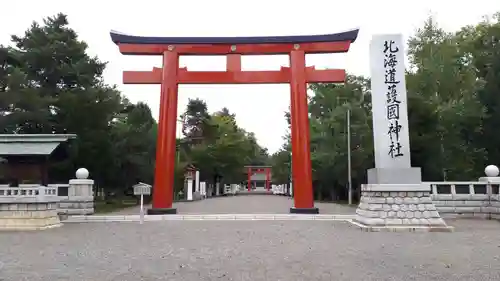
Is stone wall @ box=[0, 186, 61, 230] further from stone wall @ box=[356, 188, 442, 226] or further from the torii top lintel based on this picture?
stone wall @ box=[356, 188, 442, 226]

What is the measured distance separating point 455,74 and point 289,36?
11.4 m

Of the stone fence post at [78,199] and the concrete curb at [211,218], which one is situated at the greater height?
the stone fence post at [78,199]

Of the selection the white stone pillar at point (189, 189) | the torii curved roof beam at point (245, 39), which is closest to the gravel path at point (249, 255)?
the torii curved roof beam at point (245, 39)

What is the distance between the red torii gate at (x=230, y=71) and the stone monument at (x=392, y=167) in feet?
14.7

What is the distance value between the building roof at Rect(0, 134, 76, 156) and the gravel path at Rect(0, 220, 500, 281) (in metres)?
4.60

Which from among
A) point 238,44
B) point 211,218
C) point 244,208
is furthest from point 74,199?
point 238,44

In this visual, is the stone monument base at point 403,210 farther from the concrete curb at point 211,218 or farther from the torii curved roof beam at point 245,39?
the torii curved roof beam at point 245,39

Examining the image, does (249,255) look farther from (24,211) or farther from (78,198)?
(78,198)

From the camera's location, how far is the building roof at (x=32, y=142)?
1415 cm

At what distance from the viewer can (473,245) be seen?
788 cm

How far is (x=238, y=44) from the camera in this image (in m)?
16.2

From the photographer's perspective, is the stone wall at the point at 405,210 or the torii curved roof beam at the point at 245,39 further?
the torii curved roof beam at the point at 245,39

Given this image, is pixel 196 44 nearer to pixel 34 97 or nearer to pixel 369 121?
pixel 34 97

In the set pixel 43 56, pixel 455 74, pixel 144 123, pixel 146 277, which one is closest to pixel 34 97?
pixel 43 56
